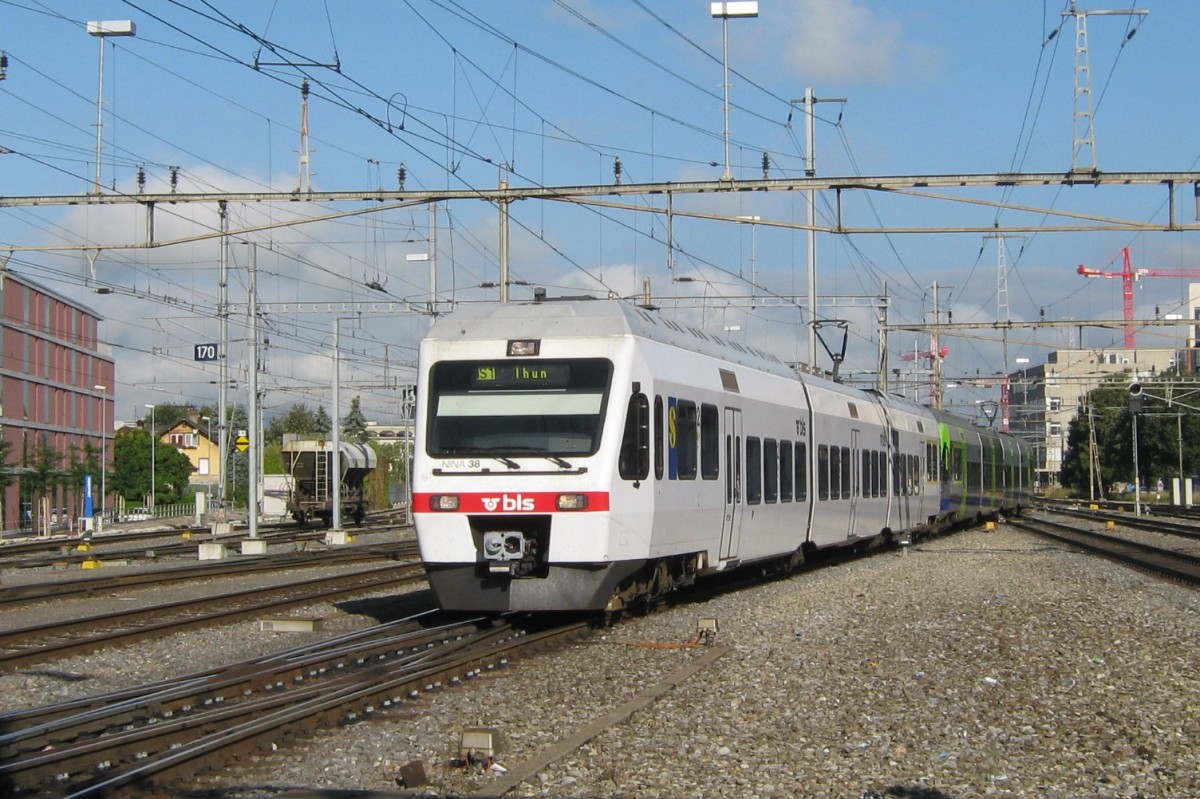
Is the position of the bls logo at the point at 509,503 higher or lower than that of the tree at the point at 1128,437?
lower

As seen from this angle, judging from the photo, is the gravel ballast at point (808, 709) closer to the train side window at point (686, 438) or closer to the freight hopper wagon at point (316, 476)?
the train side window at point (686, 438)

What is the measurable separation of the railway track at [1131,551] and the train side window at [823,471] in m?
5.76

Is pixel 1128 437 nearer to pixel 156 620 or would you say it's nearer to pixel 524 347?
pixel 156 620

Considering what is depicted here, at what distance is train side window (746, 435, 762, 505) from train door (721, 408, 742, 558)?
438 millimetres

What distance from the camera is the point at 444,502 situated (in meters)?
13.6

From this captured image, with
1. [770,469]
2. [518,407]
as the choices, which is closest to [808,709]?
[518,407]

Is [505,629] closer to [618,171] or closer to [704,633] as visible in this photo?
[704,633]

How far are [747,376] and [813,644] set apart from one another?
5.91 m

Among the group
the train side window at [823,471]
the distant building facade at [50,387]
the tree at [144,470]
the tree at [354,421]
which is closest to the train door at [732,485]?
the train side window at [823,471]

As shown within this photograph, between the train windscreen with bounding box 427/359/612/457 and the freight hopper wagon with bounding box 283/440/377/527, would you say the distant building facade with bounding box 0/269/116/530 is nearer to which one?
the freight hopper wagon with bounding box 283/440/377/527

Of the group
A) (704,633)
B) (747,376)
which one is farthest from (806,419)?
(704,633)

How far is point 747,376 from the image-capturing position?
1861 cm

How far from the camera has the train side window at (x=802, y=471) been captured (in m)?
21.1

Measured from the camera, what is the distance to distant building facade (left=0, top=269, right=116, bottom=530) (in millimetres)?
67750
